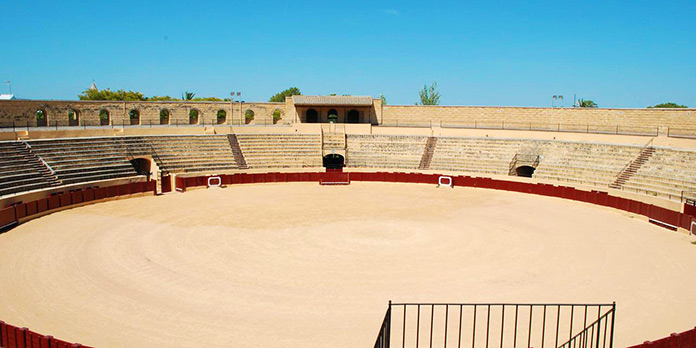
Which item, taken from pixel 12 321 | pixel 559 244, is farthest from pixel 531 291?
pixel 12 321

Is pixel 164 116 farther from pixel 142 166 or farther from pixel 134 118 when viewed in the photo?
pixel 142 166

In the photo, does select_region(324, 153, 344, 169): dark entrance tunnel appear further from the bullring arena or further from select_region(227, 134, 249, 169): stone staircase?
select_region(227, 134, 249, 169): stone staircase

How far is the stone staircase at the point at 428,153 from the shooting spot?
149 ft

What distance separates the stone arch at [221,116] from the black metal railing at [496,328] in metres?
42.9

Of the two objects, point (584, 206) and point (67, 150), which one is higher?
point (67, 150)

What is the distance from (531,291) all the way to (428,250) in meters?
5.35

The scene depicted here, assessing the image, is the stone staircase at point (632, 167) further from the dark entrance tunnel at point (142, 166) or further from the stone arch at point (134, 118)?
the stone arch at point (134, 118)

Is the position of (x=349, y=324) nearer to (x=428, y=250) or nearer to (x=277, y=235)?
(x=428, y=250)

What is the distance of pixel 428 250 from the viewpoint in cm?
2183

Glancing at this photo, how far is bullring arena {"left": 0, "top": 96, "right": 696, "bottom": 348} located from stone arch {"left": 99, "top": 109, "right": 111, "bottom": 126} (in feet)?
1.18

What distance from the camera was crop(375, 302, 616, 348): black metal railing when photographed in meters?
13.3

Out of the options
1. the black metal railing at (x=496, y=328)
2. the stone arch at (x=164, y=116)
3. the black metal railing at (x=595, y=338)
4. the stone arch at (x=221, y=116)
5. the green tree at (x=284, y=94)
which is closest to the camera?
the black metal railing at (x=595, y=338)

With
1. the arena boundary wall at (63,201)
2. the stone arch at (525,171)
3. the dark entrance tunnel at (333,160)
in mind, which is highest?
the dark entrance tunnel at (333,160)

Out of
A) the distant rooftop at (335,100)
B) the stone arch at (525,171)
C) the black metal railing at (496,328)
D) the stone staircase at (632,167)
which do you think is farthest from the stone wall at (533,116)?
the black metal railing at (496,328)
